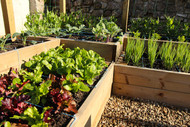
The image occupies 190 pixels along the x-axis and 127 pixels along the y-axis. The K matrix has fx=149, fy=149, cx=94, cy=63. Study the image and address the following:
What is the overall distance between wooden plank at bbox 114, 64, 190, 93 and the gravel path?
25cm

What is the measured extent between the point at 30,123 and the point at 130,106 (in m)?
1.33

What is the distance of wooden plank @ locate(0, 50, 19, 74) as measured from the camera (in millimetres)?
1514

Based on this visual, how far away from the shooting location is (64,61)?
5.32 ft

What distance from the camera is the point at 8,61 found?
5.20 feet

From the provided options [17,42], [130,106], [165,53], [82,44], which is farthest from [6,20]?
[165,53]

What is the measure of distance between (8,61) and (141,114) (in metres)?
1.63

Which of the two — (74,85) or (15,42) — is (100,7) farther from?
(74,85)

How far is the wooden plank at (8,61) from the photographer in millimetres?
1514

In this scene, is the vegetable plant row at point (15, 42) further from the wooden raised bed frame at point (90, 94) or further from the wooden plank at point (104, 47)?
the wooden plank at point (104, 47)

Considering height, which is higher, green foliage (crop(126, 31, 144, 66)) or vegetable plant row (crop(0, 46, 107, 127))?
green foliage (crop(126, 31, 144, 66))

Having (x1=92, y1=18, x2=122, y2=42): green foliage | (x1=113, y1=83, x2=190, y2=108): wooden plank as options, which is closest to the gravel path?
(x1=113, y1=83, x2=190, y2=108): wooden plank

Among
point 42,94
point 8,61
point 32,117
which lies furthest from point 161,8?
point 32,117

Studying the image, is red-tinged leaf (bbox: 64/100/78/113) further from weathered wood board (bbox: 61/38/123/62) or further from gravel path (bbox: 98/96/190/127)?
weathered wood board (bbox: 61/38/123/62)

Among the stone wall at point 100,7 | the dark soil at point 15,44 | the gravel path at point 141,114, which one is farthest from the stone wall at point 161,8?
the dark soil at point 15,44
